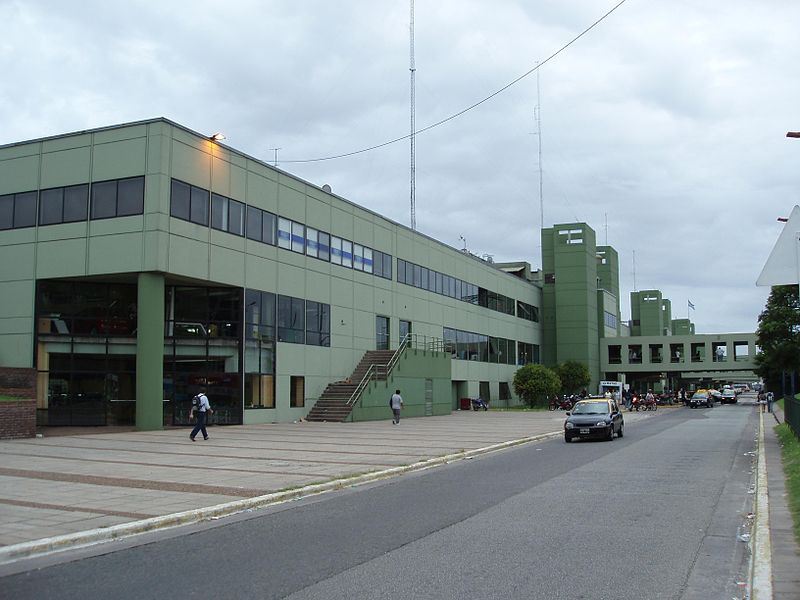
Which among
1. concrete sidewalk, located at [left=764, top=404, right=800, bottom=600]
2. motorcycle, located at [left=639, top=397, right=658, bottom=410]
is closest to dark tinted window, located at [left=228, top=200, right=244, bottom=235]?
concrete sidewalk, located at [left=764, top=404, right=800, bottom=600]

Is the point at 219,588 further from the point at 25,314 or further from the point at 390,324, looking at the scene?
the point at 390,324

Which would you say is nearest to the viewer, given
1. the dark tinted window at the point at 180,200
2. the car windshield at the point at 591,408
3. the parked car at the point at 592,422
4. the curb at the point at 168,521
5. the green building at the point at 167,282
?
the curb at the point at 168,521

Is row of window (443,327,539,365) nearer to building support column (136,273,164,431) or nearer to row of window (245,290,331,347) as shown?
row of window (245,290,331,347)

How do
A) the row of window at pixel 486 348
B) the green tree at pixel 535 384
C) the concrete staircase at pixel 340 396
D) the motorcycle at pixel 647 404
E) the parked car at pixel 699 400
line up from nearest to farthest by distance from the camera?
the concrete staircase at pixel 340 396
the row of window at pixel 486 348
the motorcycle at pixel 647 404
the green tree at pixel 535 384
the parked car at pixel 699 400

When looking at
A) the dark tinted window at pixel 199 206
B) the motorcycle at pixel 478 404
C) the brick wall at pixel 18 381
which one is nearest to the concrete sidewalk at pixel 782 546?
the brick wall at pixel 18 381

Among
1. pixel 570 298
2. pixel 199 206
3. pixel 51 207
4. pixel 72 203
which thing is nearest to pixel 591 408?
pixel 199 206

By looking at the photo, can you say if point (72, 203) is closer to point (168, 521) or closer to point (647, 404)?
point (168, 521)

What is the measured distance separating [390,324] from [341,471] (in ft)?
101

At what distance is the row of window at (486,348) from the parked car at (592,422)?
2772cm

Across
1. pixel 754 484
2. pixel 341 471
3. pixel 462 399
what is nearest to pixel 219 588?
pixel 341 471

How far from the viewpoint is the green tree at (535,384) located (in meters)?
61.4

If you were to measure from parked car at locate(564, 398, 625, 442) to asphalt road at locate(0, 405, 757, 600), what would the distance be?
34.0 ft

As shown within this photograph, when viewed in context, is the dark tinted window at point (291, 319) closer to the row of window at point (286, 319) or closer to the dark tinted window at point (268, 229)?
the row of window at point (286, 319)

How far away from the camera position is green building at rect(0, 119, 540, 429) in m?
29.7
